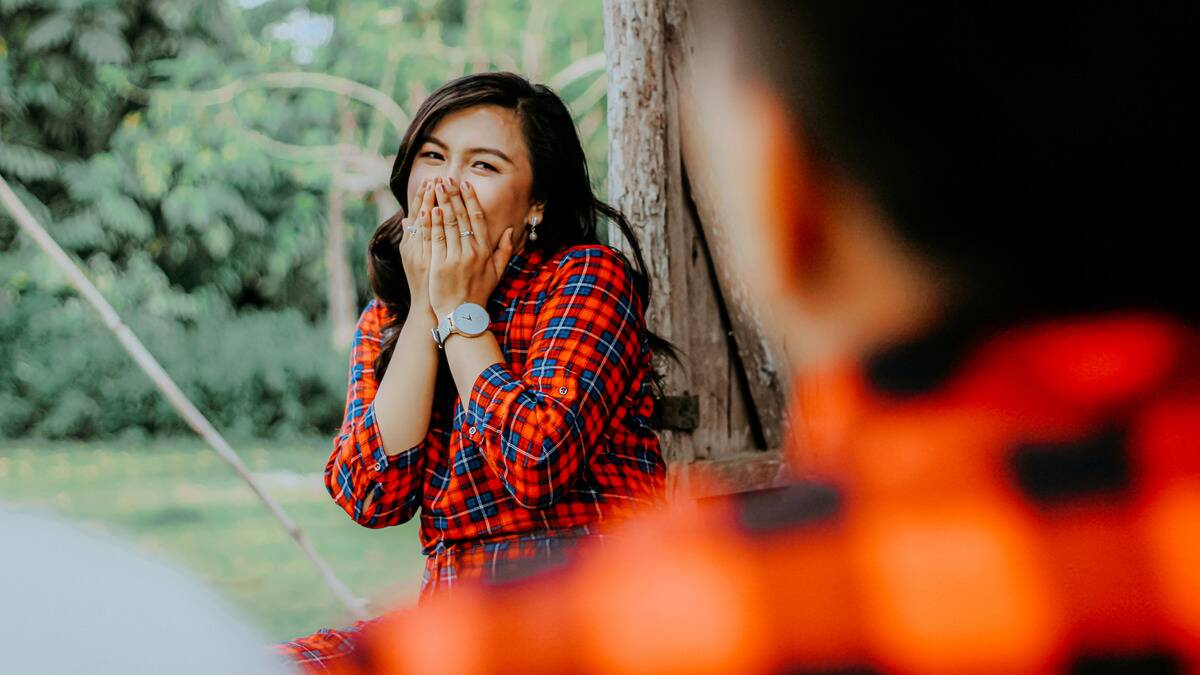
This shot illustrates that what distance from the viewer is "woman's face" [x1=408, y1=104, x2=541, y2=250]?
1.75 meters

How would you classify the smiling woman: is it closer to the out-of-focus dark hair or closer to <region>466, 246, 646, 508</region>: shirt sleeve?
<region>466, 246, 646, 508</region>: shirt sleeve

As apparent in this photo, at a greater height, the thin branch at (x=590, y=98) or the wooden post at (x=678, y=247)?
the thin branch at (x=590, y=98)

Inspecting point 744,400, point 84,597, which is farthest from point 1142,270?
point 744,400

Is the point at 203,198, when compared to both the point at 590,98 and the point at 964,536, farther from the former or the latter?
the point at 964,536

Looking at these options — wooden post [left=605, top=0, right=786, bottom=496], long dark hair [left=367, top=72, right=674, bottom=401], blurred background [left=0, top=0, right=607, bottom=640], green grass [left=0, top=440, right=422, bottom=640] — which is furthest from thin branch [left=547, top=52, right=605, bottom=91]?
long dark hair [left=367, top=72, right=674, bottom=401]

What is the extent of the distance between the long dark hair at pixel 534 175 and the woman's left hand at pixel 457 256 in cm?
13

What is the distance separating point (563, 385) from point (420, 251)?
0.93 feet

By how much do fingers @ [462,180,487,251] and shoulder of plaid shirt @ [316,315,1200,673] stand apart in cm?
112

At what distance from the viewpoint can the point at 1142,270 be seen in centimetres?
52

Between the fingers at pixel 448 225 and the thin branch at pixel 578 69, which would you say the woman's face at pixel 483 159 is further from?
the thin branch at pixel 578 69

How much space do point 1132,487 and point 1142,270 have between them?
10cm

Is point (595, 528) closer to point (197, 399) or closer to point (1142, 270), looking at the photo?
point (1142, 270)

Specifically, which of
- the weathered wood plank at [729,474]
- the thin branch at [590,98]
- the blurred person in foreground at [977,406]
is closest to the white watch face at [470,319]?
the blurred person in foreground at [977,406]

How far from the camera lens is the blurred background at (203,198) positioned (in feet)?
36.1
